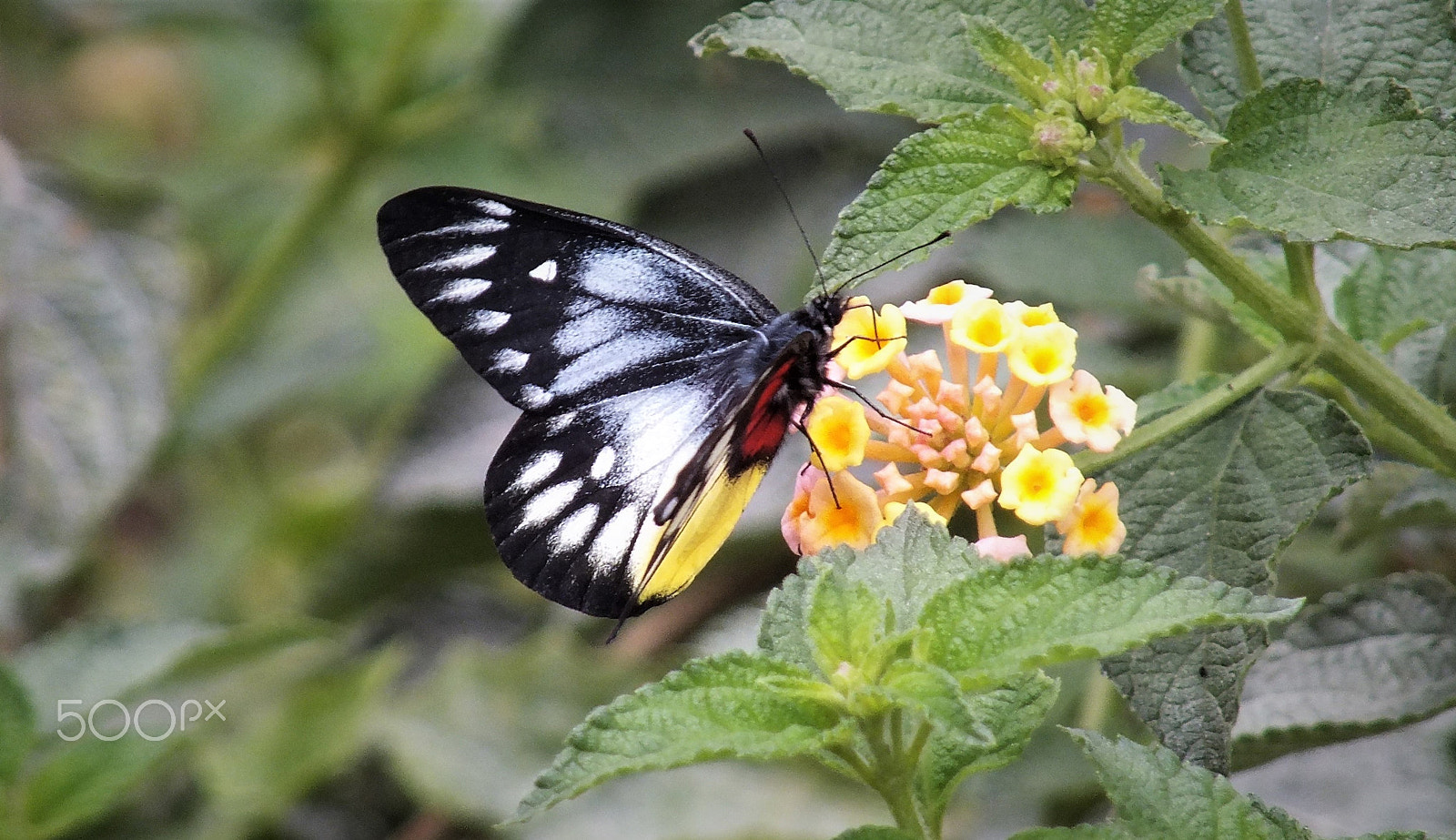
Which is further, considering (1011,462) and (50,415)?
(50,415)

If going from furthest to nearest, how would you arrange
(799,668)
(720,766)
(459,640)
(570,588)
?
1. (459,640)
2. (720,766)
3. (570,588)
4. (799,668)

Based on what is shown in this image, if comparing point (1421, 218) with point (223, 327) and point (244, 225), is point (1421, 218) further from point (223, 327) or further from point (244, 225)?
point (244, 225)

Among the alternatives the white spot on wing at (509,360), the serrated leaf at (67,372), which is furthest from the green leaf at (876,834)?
the serrated leaf at (67,372)

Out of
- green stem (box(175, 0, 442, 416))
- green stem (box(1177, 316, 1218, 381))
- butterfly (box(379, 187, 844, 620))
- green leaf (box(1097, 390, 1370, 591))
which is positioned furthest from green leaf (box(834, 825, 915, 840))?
green stem (box(175, 0, 442, 416))

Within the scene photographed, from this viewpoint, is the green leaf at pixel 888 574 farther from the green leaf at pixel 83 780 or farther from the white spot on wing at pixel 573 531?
the green leaf at pixel 83 780

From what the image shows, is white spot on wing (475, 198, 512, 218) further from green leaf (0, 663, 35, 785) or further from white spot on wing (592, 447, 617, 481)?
green leaf (0, 663, 35, 785)

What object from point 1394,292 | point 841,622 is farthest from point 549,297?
point 1394,292

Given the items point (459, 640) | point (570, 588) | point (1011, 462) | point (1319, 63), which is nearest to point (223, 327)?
point (459, 640)

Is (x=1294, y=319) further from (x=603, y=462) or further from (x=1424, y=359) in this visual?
(x=603, y=462)
